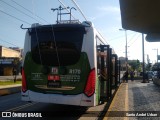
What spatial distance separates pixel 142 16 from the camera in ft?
30.3

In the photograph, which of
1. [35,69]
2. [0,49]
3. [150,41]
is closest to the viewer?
[150,41]

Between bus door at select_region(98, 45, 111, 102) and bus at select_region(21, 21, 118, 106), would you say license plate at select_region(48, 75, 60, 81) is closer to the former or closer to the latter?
bus at select_region(21, 21, 118, 106)

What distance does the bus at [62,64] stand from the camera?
934 cm

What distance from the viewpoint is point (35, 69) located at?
32.5 ft

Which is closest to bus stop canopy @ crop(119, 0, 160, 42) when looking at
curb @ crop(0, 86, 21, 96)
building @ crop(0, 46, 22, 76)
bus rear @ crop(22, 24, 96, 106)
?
bus rear @ crop(22, 24, 96, 106)

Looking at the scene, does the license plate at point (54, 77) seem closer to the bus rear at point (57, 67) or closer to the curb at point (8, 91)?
the bus rear at point (57, 67)

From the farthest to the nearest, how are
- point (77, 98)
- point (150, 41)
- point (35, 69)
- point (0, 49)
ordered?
point (0, 49), point (35, 69), point (77, 98), point (150, 41)

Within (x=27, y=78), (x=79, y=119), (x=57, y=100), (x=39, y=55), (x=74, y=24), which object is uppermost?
(x=74, y=24)

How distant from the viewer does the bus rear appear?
30.6 ft

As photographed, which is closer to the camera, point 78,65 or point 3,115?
point 78,65

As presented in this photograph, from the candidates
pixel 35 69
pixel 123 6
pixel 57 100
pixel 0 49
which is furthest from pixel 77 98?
pixel 0 49

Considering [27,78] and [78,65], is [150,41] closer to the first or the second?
[78,65]

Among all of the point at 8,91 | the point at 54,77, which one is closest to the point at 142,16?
the point at 54,77

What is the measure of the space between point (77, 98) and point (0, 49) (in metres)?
76.2
